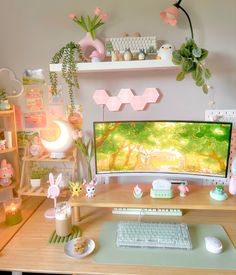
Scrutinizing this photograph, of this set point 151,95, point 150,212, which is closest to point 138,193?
point 150,212

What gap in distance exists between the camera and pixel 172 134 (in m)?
1.39

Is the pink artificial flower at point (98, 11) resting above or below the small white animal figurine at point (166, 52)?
above

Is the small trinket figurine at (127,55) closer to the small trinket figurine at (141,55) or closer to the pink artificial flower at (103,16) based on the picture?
the small trinket figurine at (141,55)

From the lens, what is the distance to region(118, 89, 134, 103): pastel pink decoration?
5.01 ft

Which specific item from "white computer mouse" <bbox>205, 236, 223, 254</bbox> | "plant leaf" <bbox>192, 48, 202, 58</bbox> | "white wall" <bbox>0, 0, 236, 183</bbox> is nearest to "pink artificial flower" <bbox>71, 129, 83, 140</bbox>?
"white wall" <bbox>0, 0, 236, 183</bbox>

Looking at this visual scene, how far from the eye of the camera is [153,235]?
1211 millimetres

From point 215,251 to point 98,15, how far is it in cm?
128

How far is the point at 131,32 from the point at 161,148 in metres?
0.67

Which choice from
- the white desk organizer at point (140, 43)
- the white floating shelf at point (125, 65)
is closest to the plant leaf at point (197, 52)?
the white floating shelf at point (125, 65)

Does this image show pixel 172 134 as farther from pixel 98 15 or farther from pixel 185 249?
pixel 98 15

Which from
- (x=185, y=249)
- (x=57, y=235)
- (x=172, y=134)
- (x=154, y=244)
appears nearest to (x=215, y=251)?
(x=185, y=249)

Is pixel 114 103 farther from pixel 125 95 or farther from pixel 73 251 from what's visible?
pixel 73 251

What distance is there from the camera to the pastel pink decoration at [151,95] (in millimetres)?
1511

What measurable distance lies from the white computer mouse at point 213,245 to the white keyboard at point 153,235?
7 cm
